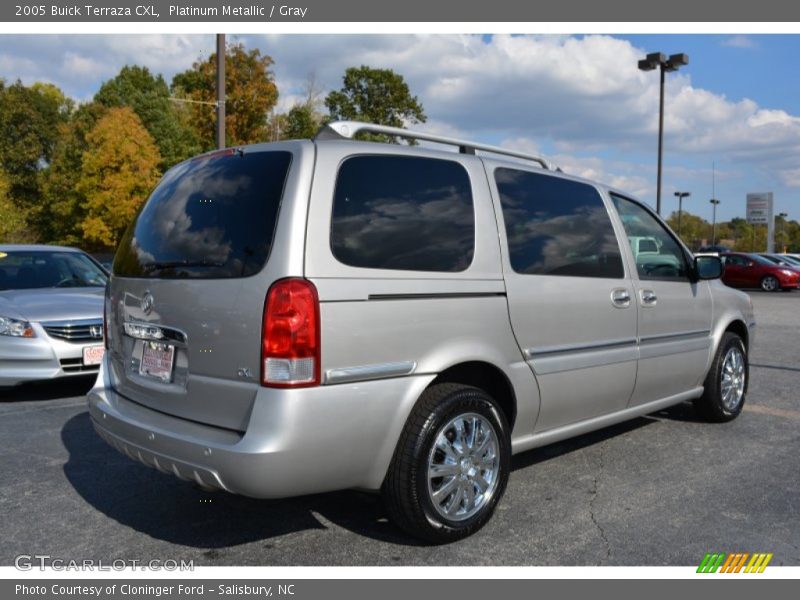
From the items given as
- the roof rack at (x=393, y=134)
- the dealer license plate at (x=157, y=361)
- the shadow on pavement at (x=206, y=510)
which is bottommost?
the shadow on pavement at (x=206, y=510)

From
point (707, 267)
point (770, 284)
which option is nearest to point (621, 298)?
point (707, 267)

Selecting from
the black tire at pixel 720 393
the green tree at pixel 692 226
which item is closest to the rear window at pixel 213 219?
the black tire at pixel 720 393

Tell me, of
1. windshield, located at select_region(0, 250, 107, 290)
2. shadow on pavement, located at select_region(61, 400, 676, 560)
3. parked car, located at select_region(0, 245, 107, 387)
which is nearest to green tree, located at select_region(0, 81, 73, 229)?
windshield, located at select_region(0, 250, 107, 290)

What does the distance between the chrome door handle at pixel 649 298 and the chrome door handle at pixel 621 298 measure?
0.61ft

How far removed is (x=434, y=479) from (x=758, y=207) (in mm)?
71286

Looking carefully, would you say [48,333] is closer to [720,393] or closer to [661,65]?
[720,393]

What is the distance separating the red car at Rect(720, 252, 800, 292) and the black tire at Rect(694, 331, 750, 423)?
2205cm

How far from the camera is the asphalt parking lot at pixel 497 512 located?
3.35 m

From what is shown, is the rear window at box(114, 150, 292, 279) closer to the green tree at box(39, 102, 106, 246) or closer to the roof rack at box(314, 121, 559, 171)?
the roof rack at box(314, 121, 559, 171)

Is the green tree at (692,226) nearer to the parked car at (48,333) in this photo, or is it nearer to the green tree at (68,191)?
the green tree at (68,191)

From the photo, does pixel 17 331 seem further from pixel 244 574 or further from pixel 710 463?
pixel 710 463

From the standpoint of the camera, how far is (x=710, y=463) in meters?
4.77

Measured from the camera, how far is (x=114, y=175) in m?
41.4

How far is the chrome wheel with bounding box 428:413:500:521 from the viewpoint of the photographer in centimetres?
339
